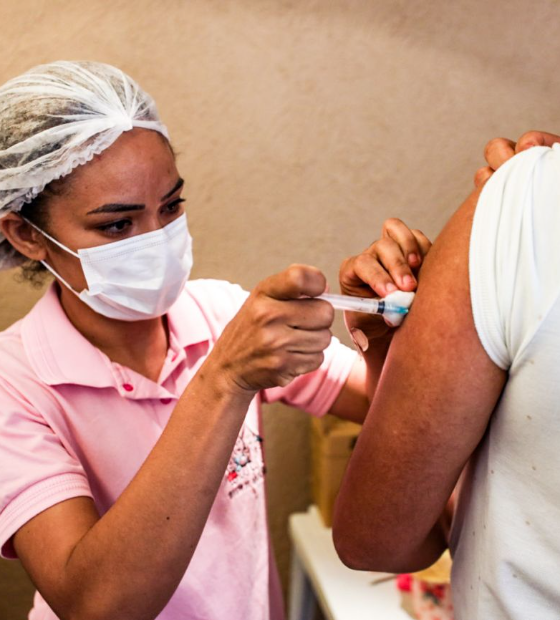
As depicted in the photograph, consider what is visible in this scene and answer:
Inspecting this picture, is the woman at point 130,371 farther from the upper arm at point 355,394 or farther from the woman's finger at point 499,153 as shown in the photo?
the woman's finger at point 499,153

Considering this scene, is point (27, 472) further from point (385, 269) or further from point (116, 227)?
point (385, 269)


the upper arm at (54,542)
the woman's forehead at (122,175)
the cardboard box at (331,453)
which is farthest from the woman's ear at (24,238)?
the cardboard box at (331,453)

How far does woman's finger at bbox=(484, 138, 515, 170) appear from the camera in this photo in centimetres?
71

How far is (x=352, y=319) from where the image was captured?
2.91ft

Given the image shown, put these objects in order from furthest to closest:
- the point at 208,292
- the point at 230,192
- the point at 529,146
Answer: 1. the point at 230,192
2. the point at 208,292
3. the point at 529,146

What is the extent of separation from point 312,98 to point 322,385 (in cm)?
73

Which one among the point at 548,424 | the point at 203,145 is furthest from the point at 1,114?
the point at 548,424

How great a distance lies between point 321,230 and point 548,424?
3.58 ft

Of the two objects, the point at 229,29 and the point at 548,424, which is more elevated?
the point at 229,29

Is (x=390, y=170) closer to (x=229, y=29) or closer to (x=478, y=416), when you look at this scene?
(x=229, y=29)

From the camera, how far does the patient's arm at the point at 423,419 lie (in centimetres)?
63

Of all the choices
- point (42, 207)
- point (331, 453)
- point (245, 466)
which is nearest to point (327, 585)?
point (331, 453)

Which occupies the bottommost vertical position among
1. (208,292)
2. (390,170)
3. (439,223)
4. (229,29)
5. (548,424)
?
A: (208,292)

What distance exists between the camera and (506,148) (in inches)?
28.7
